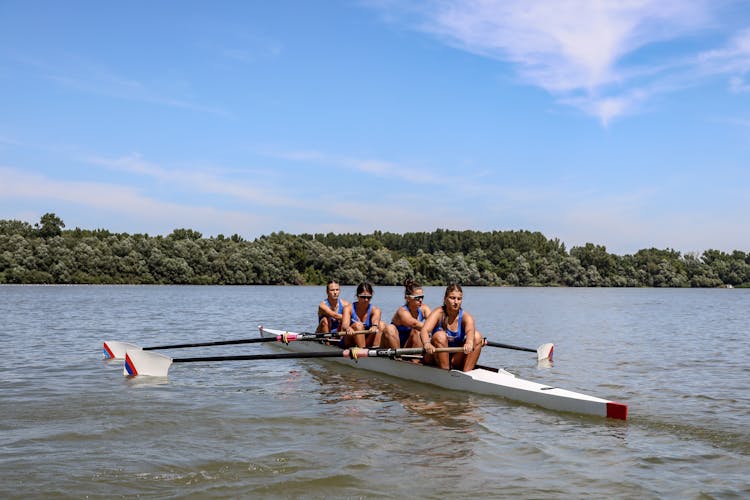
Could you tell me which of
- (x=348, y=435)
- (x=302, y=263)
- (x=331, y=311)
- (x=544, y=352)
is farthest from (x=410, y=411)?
(x=302, y=263)

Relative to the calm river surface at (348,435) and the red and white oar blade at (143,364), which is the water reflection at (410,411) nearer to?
the calm river surface at (348,435)

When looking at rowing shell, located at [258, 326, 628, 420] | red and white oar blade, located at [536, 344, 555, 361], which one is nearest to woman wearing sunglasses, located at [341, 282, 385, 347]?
rowing shell, located at [258, 326, 628, 420]

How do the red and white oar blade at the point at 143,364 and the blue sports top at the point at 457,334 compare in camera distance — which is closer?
the blue sports top at the point at 457,334

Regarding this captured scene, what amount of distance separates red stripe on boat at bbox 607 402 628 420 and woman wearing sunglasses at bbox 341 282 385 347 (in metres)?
5.26

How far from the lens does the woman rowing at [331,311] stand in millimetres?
14297

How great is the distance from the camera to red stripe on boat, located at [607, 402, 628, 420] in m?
8.45

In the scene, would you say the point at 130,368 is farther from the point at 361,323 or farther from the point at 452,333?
the point at 452,333

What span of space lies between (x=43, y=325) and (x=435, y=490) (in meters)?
22.2

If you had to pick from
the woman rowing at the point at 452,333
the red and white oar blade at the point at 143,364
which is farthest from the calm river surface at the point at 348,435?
the woman rowing at the point at 452,333

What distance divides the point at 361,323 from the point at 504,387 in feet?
13.4

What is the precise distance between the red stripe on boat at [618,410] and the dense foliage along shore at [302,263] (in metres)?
77.7

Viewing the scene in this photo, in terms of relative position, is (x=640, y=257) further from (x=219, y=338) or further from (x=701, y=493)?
(x=701, y=493)

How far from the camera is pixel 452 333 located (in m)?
10.3

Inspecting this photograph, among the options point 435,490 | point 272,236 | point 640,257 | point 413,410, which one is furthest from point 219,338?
point 640,257
